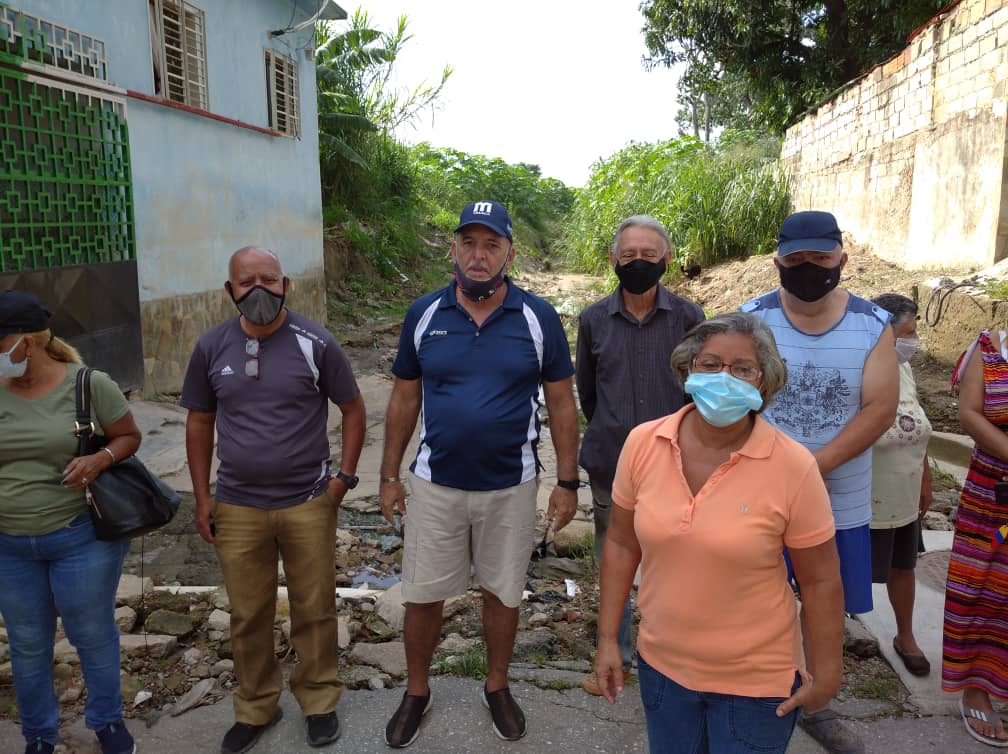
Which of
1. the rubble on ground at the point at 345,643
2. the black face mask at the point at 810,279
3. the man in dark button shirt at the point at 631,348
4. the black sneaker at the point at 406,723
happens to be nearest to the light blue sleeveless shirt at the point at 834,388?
the black face mask at the point at 810,279

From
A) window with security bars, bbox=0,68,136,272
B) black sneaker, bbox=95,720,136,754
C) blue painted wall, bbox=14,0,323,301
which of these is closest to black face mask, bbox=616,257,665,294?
black sneaker, bbox=95,720,136,754

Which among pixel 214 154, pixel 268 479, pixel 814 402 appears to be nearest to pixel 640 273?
pixel 814 402

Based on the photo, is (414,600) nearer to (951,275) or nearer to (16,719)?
(16,719)

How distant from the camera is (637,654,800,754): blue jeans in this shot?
1.90 m

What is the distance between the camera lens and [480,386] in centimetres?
289

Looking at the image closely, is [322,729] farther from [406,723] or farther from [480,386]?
[480,386]

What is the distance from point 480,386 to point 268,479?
82cm

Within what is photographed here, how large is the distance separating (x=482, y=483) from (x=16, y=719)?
2.16 metres

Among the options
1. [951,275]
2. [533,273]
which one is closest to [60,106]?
[951,275]

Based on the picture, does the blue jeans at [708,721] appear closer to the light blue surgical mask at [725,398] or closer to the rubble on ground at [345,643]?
the light blue surgical mask at [725,398]

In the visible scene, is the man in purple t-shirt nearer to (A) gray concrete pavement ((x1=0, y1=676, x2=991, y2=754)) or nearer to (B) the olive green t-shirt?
(A) gray concrete pavement ((x1=0, y1=676, x2=991, y2=754))

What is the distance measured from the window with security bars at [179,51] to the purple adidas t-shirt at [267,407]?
19.3 feet

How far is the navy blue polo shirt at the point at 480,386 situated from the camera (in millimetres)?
2881

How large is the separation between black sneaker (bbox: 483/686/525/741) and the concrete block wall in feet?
23.2
